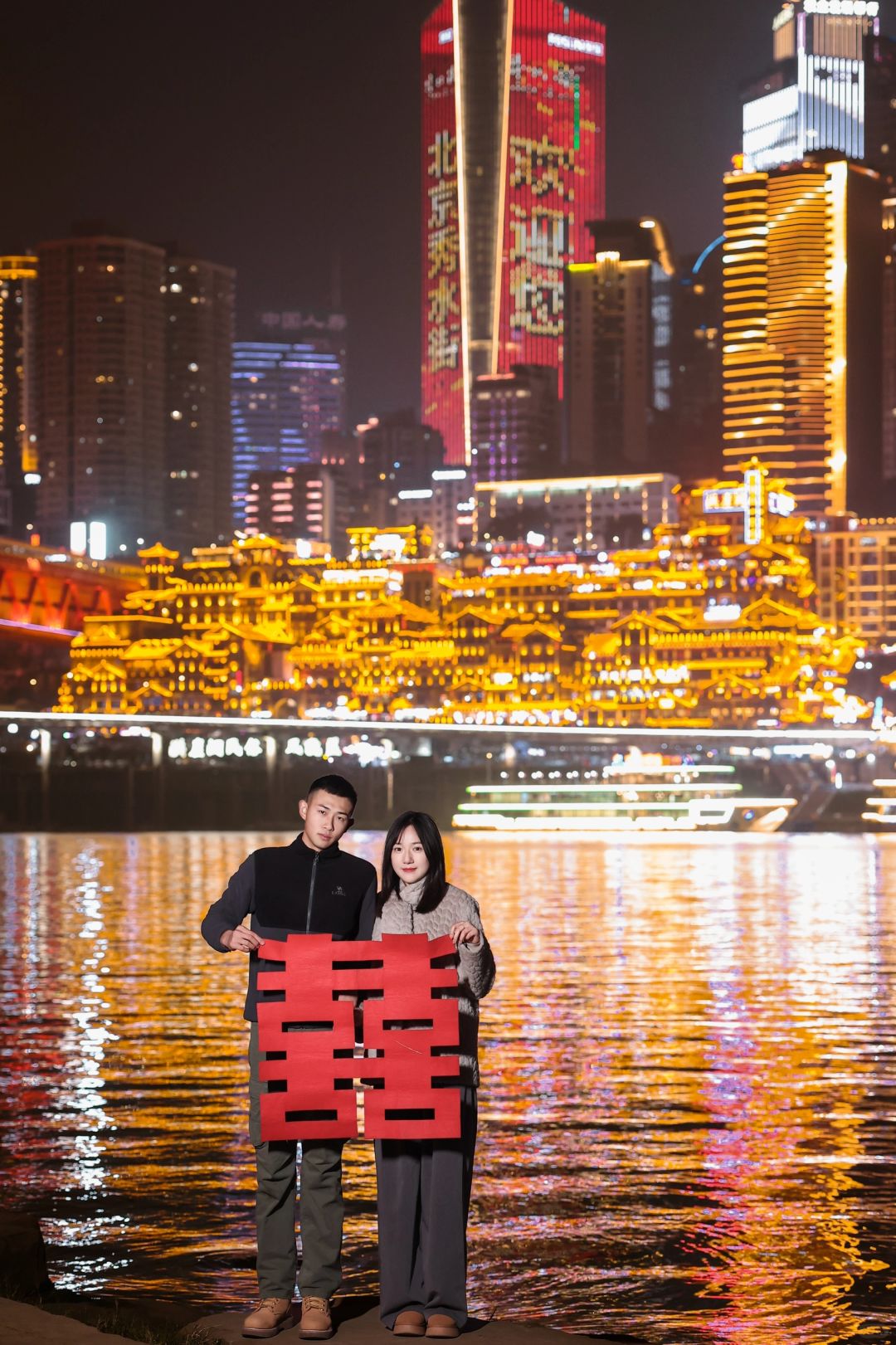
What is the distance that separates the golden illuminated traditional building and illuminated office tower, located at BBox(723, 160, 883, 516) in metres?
32.8

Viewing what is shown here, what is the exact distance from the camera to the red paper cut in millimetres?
6625

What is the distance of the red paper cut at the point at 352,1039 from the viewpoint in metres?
6.62

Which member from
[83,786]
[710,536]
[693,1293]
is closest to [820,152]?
[710,536]

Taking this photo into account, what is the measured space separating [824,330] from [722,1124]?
18594 cm

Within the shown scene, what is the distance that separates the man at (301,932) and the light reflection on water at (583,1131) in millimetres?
1657

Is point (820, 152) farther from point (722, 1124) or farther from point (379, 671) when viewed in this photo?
point (722, 1124)

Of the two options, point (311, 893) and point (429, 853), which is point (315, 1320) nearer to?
point (311, 893)

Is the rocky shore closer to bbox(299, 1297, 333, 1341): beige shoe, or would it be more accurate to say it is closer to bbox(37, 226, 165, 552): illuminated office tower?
bbox(299, 1297, 333, 1341): beige shoe

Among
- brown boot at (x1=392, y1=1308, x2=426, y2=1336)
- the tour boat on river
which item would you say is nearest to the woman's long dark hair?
brown boot at (x1=392, y1=1308, x2=426, y2=1336)

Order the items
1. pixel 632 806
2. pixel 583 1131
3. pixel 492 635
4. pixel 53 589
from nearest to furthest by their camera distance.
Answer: pixel 583 1131
pixel 632 806
pixel 53 589
pixel 492 635

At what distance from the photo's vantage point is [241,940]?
6.78m

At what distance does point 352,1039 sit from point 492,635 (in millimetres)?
138466

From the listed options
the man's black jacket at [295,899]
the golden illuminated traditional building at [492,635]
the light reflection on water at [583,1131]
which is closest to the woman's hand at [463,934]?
the man's black jacket at [295,899]

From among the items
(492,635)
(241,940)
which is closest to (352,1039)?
(241,940)
